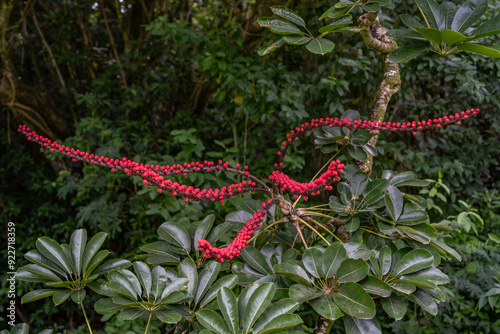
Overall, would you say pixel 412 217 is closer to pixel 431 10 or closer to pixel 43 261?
pixel 431 10

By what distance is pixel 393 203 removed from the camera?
75cm

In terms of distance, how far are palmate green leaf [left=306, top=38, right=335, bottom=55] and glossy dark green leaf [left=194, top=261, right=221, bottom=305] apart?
446mm

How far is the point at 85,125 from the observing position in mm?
2078

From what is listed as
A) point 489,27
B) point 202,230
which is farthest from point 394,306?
point 489,27

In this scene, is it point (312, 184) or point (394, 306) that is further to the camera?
point (312, 184)

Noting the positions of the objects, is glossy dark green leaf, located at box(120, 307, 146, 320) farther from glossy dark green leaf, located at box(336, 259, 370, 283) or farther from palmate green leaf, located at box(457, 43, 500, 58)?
palmate green leaf, located at box(457, 43, 500, 58)

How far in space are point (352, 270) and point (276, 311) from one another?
140mm

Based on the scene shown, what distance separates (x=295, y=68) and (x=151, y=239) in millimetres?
1351

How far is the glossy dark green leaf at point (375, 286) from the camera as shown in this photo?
0.58 metres

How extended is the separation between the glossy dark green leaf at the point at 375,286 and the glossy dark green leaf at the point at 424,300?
9cm

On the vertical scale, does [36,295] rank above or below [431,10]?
below

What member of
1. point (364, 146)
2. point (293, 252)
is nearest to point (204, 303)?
point (293, 252)

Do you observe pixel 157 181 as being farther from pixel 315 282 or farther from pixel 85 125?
pixel 85 125

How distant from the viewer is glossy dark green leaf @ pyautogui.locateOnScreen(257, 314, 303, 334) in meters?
0.53
